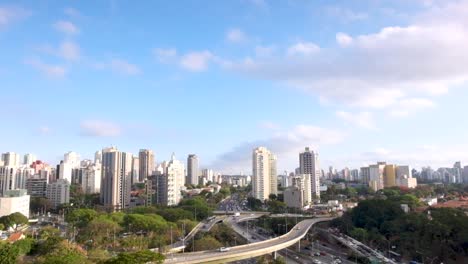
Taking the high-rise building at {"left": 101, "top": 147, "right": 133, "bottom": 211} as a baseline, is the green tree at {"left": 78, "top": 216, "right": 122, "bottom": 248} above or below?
below

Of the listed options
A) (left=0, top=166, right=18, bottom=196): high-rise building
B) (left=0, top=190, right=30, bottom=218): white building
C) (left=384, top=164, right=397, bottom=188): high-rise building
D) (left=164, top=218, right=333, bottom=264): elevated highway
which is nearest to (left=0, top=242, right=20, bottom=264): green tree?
(left=164, top=218, right=333, bottom=264): elevated highway

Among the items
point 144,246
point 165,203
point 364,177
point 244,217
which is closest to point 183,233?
point 144,246

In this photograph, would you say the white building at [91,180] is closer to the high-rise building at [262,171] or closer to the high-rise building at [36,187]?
the high-rise building at [36,187]

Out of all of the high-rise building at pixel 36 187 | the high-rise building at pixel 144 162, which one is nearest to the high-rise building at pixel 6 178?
the high-rise building at pixel 36 187

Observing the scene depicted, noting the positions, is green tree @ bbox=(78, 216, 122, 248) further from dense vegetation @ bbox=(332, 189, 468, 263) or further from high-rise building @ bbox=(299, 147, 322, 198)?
high-rise building @ bbox=(299, 147, 322, 198)

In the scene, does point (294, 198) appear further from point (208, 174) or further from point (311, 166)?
point (208, 174)

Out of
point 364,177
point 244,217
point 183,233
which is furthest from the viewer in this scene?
point 364,177

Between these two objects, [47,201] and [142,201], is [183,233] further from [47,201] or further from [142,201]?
[47,201]
